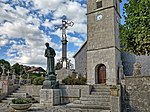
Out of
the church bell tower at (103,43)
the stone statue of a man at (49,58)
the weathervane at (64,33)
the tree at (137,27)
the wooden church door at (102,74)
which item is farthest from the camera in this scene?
the weathervane at (64,33)

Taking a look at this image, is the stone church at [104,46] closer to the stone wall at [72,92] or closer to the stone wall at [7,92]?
the stone wall at [72,92]

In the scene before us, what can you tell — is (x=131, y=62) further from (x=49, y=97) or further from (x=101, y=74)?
(x=49, y=97)

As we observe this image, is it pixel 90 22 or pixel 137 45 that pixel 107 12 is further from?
pixel 137 45

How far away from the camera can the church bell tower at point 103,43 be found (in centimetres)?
1819

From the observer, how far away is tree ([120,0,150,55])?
7.18 metres

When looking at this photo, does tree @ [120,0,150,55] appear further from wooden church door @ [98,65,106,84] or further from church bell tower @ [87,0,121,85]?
wooden church door @ [98,65,106,84]

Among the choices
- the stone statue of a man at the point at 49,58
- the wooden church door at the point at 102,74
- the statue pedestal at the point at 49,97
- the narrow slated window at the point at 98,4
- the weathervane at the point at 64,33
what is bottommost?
the statue pedestal at the point at 49,97

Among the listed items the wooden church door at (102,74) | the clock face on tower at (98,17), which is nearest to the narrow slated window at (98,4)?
the clock face on tower at (98,17)

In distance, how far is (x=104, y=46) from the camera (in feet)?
61.6

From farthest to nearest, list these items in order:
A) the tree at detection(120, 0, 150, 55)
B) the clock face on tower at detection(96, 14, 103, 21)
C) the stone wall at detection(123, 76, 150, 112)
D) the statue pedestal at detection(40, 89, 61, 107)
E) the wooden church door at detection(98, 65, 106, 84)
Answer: the clock face on tower at detection(96, 14, 103, 21), the wooden church door at detection(98, 65, 106, 84), the statue pedestal at detection(40, 89, 61, 107), the stone wall at detection(123, 76, 150, 112), the tree at detection(120, 0, 150, 55)

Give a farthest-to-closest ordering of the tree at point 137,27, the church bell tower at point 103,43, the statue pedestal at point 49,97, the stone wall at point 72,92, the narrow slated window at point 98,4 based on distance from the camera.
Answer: the narrow slated window at point 98,4 < the church bell tower at point 103,43 < the stone wall at point 72,92 < the statue pedestal at point 49,97 < the tree at point 137,27

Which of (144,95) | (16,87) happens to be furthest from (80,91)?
(16,87)

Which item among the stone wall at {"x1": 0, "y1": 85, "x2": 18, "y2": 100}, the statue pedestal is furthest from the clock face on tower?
the stone wall at {"x1": 0, "y1": 85, "x2": 18, "y2": 100}

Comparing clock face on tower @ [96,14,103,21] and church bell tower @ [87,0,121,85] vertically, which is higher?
clock face on tower @ [96,14,103,21]
